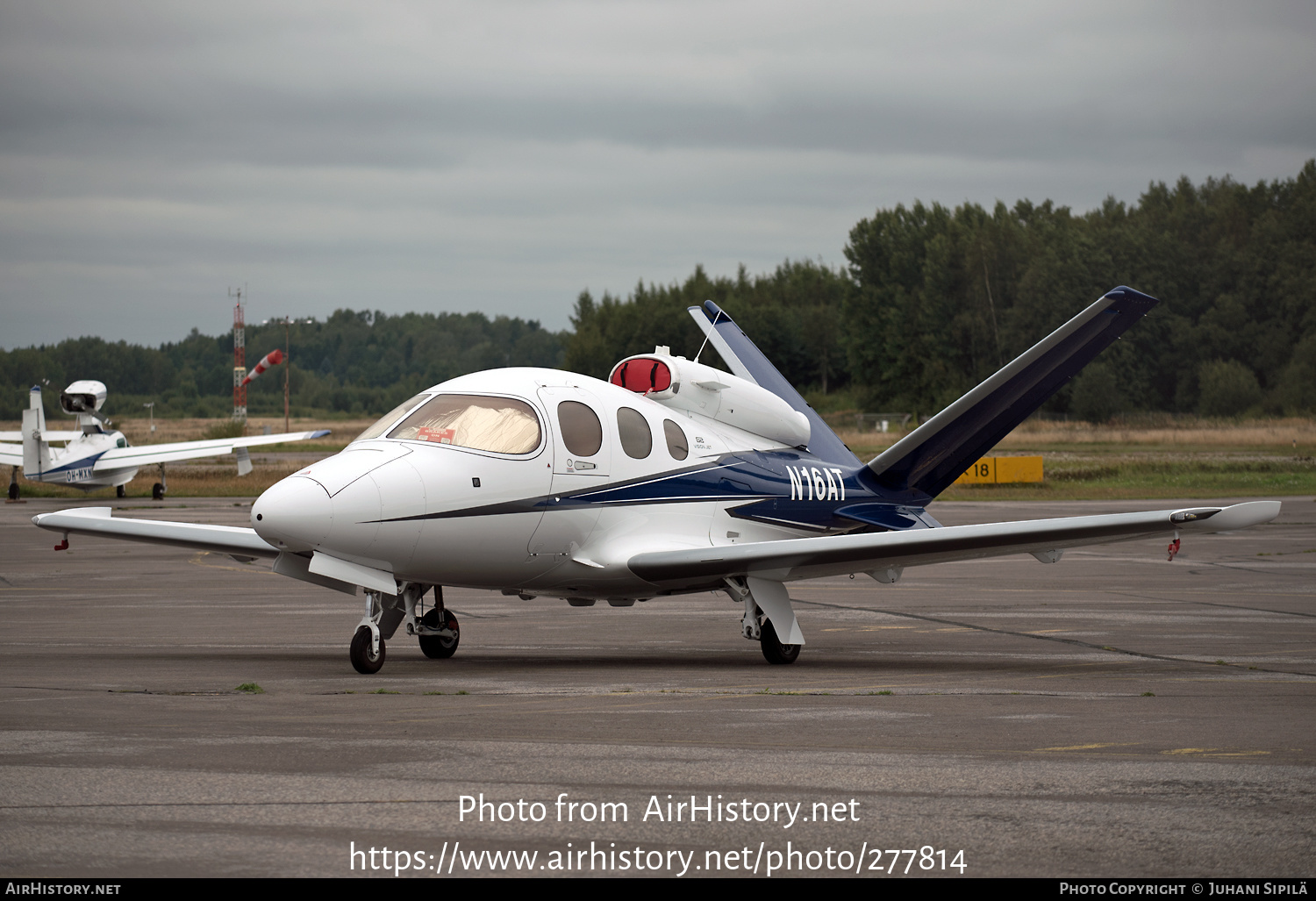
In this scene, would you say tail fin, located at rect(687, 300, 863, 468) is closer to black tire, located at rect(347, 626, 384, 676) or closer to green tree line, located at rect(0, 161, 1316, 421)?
black tire, located at rect(347, 626, 384, 676)

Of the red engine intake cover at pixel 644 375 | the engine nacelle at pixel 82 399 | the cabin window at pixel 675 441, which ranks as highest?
the engine nacelle at pixel 82 399

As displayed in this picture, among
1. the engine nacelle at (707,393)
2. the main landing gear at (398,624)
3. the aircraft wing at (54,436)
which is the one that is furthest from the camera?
the aircraft wing at (54,436)

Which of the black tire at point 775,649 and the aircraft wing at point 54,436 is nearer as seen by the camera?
the black tire at point 775,649

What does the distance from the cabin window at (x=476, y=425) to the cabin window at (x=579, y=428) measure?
1.11 feet

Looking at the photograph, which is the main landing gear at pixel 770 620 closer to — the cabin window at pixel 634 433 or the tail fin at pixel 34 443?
the cabin window at pixel 634 433

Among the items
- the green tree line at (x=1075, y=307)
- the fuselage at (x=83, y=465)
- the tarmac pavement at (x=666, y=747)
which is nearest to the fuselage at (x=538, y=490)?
the tarmac pavement at (x=666, y=747)

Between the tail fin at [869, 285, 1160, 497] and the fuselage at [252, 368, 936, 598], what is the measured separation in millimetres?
1340

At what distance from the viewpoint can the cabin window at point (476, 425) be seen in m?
12.0

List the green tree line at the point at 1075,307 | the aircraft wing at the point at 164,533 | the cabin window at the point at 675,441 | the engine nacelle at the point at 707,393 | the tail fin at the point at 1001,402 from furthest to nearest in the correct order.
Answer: the green tree line at the point at 1075,307, the engine nacelle at the point at 707,393, the tail fin at the point at 1001,402, the cabin window at the point at 675,441, the aircraft wing at the point at 164,533

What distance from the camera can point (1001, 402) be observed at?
1507cm

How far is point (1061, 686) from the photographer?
36.2 feet

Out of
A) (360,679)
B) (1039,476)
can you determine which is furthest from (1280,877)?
(1039,476)

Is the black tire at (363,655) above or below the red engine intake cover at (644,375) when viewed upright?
below
